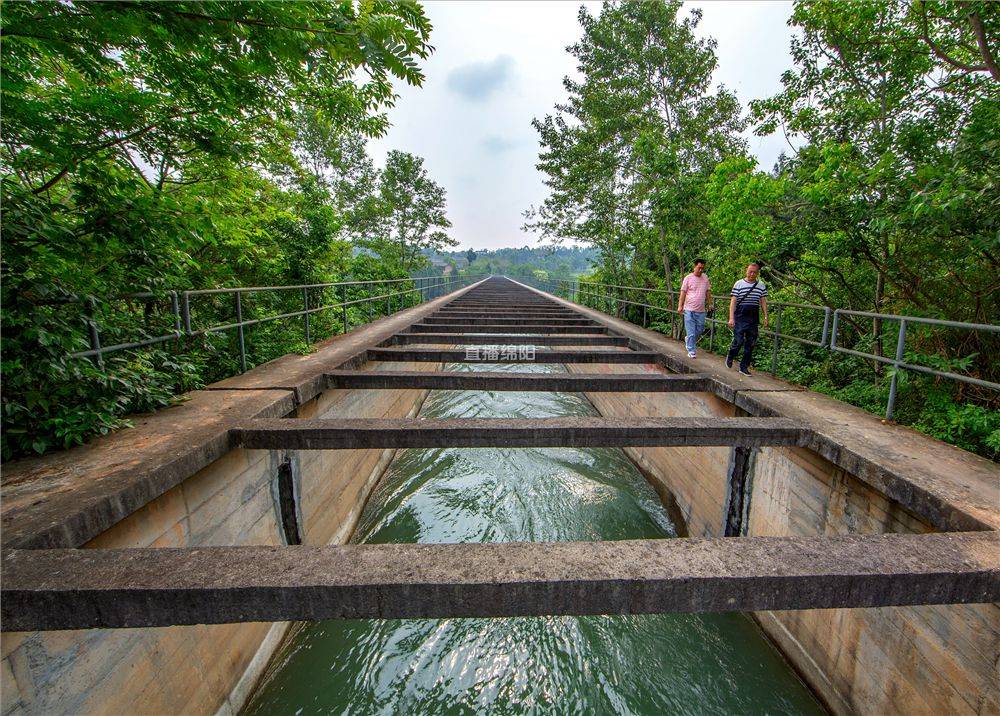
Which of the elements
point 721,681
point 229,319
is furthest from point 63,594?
point 229,319

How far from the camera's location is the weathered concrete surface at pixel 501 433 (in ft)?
11.1

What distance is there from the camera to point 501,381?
15.4ft

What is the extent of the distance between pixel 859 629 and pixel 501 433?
3.15 meters

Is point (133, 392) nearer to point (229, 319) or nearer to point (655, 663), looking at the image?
point (229, 319)

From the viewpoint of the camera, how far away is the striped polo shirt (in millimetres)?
5230

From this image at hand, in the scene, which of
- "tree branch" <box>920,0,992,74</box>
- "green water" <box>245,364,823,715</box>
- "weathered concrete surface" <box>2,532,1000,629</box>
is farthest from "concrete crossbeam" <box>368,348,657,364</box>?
"tree branch" <box>920,0,992,74</box>

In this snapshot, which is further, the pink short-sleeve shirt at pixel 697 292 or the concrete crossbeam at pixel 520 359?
the pink short-sleeve shirt at pixel 697 292

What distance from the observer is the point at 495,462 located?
762 cm

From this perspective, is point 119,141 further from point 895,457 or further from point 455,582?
point 895,457

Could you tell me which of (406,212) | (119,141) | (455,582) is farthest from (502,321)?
(406,212)

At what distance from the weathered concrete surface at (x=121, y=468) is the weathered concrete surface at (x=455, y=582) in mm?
264

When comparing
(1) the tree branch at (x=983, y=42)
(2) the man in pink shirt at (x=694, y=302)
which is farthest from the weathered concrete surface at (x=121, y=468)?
(1) the tree branch at (x=983, y=42)

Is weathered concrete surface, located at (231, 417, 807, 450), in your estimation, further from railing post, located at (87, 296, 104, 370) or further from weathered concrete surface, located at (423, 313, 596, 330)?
weathered concrete surface, located at (423, 313, 596, 330)

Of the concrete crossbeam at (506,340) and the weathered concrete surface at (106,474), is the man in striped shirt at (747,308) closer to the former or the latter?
the concrete crossbeam at (506,340)
